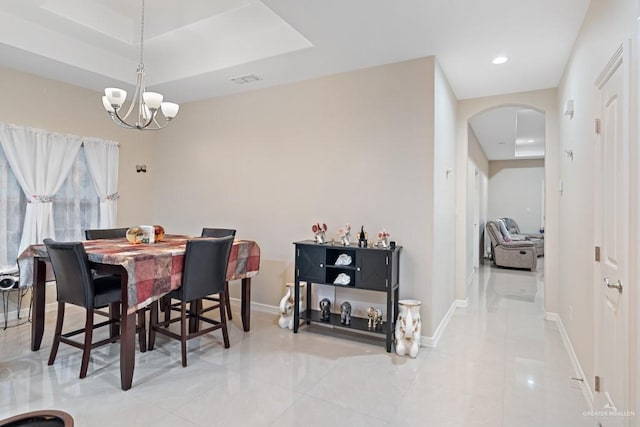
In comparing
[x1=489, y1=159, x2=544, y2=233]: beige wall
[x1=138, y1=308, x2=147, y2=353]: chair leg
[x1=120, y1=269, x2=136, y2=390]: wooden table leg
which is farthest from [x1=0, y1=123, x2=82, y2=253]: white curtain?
[x1=489, y1=159, x2=544, y2=233]: beige wall

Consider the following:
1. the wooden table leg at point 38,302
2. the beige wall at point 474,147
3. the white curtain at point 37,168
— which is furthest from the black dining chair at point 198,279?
the beige wall at point 474,147

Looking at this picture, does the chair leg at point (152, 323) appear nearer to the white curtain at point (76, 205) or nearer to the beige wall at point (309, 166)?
the beige wall at point (309, 166)

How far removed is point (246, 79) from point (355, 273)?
2.52 meters

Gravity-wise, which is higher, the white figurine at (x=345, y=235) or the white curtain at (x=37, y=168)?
the white curtain at (x=37, y=168)

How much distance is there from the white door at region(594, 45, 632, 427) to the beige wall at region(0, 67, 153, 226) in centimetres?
520

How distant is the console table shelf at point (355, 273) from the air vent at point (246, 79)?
1971mm

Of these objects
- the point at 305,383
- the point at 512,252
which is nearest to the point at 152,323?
the point at 305,383

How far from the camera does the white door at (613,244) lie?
1.66m

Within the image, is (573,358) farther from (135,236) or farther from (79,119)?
(79,119)

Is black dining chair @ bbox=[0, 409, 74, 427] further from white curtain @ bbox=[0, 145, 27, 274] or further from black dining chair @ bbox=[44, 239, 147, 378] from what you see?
white curtain @ bbox=[0, 145, 27, 274]

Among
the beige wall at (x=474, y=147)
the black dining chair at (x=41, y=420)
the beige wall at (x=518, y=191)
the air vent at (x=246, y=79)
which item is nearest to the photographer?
the black dining chair at (x=41, y=420)

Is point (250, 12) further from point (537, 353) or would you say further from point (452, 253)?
point (537, 353)

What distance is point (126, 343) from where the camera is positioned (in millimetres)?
2438

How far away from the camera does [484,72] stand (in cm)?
369
